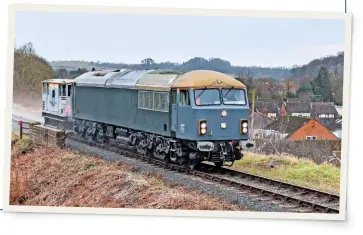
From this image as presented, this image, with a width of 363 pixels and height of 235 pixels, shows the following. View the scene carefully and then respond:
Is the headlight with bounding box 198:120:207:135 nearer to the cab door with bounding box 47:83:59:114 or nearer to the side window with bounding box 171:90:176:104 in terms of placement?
the side window with bounding box 171:90:176:104

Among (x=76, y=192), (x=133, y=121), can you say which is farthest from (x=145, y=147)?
(x=76, y=192)

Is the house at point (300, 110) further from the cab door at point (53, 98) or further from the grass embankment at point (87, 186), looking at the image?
the cab door at point (53, 98)

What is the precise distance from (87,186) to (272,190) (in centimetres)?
198

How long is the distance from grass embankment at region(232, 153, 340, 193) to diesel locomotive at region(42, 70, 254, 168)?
145 mm

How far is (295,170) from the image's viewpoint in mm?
9031

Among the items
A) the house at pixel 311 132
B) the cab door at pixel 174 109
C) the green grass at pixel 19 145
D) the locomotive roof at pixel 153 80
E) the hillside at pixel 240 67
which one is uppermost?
the hillside at pixel 240 67

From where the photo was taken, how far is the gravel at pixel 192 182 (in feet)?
29.1

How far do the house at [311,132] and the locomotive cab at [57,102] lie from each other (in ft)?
8.25

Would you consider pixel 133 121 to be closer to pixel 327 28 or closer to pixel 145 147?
pixel 145 147

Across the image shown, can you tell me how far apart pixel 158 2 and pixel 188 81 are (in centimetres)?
89

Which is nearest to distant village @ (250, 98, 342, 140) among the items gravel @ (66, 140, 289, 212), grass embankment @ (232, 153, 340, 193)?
grass embankment @ (232, 153, 340, 193)

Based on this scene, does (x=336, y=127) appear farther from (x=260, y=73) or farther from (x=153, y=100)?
(x=153, y=100)

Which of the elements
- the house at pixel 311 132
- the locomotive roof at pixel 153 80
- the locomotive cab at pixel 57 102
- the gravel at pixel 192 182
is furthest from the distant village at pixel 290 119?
the locomotive cab at pixel 57 102

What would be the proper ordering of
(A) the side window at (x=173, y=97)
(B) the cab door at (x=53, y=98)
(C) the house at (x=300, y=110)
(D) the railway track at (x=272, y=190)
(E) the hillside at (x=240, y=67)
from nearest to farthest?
(D) the railway track at (x=272, y=190)
(E) the hillside at (x=240, y=67)
(C) the house at (x=300, y=110)
(A) the side window at (x=173, y=97)
(B) the cab door at (x=53, y=98)
